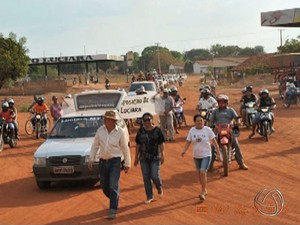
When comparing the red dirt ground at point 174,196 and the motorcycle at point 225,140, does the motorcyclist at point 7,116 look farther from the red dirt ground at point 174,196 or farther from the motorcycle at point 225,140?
the motorcycle at point 225,140

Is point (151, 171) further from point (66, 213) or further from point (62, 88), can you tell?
point (62, 88)

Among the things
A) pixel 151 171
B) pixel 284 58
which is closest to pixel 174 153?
pixel 151 171

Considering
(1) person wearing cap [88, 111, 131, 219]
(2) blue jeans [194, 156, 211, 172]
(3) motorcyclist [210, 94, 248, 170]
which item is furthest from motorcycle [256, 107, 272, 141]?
(1) person wearing cap [88, 111, 131, 219]

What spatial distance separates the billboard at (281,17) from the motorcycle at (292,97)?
1327 cm

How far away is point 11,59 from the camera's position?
158 ft

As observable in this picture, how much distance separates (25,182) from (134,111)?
598 cm

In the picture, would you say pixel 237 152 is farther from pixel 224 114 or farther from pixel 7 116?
pixel 7 116

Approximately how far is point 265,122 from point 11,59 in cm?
3600

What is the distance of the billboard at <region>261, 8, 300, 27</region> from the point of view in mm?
40156

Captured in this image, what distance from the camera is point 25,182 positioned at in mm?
12398

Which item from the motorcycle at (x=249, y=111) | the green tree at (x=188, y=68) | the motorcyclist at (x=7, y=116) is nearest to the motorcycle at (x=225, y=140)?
the motorcycle at (x=249, y=111)

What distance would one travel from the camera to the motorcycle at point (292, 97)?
2817 cm

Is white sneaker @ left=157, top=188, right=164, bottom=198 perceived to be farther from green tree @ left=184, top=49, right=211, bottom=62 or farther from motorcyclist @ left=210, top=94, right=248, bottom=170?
green tree @ left=184, top=49, right=211, bottom=62

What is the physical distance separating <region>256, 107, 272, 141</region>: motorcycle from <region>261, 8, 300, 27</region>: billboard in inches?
1003
